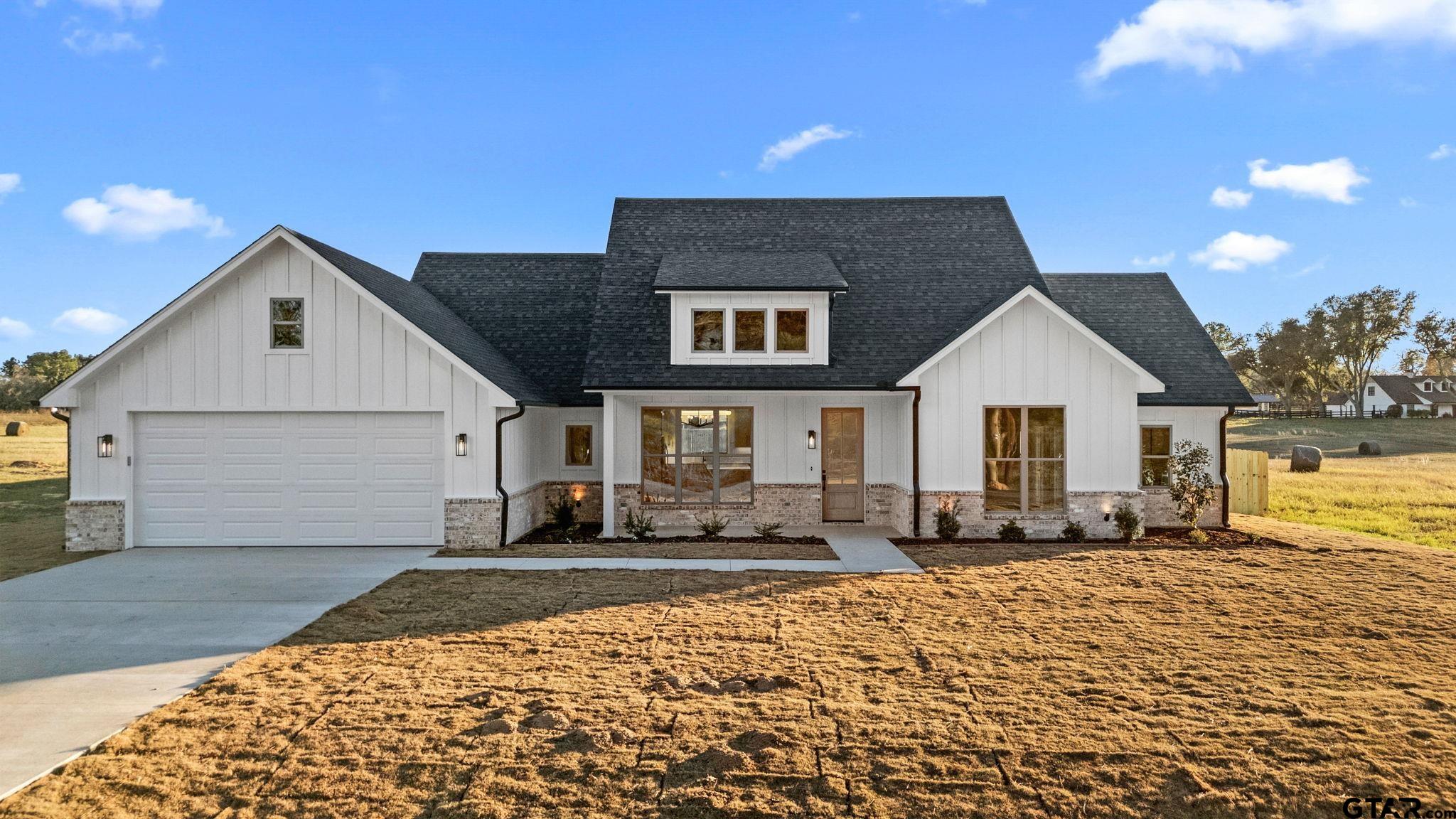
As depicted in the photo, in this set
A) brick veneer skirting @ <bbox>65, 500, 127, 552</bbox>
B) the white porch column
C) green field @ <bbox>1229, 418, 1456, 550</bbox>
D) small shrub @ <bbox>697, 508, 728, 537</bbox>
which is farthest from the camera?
green field @ <bbox>1229, 418, 1456, 550</bbox>

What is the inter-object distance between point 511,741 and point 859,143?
17918mm

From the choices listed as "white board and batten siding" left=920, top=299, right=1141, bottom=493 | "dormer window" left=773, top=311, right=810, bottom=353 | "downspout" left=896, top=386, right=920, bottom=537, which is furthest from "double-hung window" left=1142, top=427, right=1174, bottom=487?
"dormer window" left=773, top=311, right=810, bottom=353

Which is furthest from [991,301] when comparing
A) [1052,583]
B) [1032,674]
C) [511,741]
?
[511,741]

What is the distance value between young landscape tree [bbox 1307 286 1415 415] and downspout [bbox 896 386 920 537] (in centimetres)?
6951

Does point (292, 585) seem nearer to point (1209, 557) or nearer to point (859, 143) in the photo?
point (1209, 557)

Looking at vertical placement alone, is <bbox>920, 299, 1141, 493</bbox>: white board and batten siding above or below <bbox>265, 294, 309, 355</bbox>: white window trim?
below

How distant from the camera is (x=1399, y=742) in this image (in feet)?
16.1

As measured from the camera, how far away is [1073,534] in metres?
13.0

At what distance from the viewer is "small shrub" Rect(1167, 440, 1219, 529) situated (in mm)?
13539

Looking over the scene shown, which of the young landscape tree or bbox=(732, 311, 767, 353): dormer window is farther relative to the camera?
the young landscape tree

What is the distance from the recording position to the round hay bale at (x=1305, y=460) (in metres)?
26.2

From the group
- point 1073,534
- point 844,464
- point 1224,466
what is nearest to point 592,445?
point 844,464

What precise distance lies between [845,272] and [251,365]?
12.0 metres

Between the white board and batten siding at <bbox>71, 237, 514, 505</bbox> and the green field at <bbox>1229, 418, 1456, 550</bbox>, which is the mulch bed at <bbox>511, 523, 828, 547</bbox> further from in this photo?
the green field at <bbox>1229, 418, 1456, 550</bbox>
